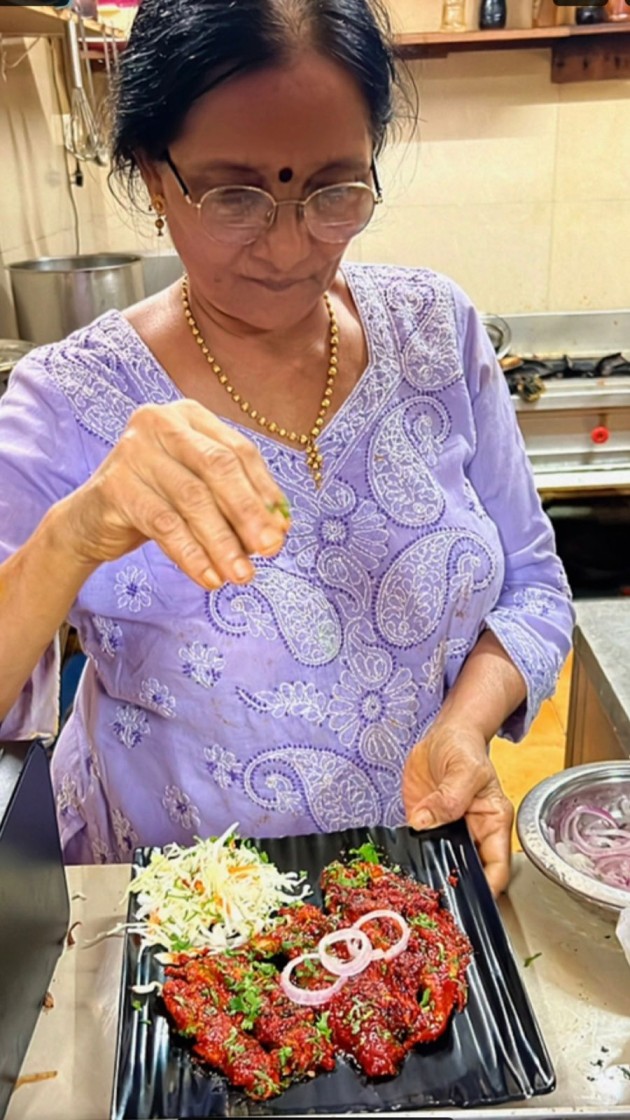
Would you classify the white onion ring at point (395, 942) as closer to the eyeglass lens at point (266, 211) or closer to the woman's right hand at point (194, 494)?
the woman's right hand at point (194, 494)

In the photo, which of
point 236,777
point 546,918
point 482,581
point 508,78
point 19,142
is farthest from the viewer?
point 508,78

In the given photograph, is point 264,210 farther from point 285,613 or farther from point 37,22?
point 37,22

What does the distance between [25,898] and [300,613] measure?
0.43 m

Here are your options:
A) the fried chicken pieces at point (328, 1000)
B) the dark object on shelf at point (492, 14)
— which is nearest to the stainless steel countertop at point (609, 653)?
the fried chicken pieces at point (328, 1000)

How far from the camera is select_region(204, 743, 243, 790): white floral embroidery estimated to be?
3.59 feet

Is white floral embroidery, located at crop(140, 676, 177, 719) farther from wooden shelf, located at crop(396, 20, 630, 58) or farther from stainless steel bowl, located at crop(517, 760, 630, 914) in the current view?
wooden shelf, located at crop(396, 20, 630, 58)

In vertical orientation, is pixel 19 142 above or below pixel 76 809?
above

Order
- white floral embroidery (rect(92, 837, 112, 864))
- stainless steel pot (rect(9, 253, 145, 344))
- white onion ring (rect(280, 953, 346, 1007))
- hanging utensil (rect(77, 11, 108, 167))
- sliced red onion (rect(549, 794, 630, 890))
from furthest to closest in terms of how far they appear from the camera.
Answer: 1. hanging utensil (rect(77, 11, 108, 167))
2. stainless steel pot (rect(9, 253, 145, 344))
3. white floral embroidery (rect(92, 837, 112, 864))
4. sliced red onion (rect(549, 794, 630, 890))
5. white onion ring (rect(280, 953, 346, 1007))

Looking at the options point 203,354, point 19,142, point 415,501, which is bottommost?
point 415,501

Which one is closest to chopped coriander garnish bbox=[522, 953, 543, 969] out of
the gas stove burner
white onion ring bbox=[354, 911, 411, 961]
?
white onion ring bbox=[354, 911, 411, 961]

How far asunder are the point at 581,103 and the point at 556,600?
259cm

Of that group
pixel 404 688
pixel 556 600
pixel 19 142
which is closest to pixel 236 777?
pixel 404 688

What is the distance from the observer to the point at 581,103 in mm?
3238

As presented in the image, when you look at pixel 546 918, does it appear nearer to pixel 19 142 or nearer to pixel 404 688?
pixel 404 688
